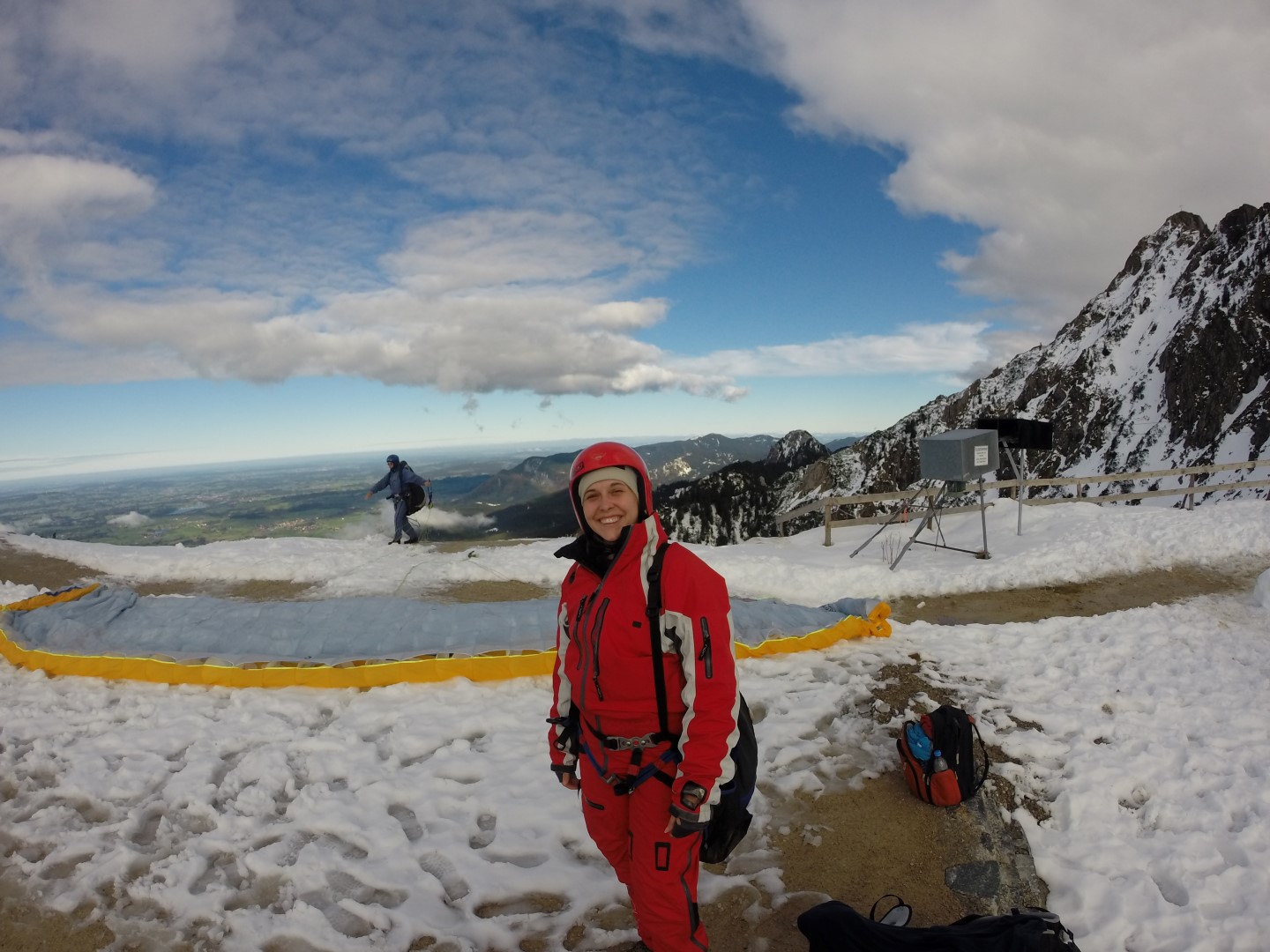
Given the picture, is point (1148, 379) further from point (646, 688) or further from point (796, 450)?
point (646, 688)

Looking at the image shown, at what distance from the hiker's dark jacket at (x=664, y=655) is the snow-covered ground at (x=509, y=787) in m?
1.74

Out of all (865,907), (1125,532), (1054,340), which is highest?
(1054,340)

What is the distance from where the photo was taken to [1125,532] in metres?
12.6

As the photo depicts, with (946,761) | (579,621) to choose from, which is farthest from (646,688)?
(946,761)

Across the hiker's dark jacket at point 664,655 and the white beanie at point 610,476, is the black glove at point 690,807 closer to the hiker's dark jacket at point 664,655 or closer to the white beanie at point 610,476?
the hiker's dark jacket at point 664,655

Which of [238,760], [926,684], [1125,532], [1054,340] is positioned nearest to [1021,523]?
[1125,532]

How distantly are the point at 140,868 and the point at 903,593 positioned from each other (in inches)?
427

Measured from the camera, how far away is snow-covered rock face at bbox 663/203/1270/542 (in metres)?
98.5

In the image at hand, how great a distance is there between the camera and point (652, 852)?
2.96 meters

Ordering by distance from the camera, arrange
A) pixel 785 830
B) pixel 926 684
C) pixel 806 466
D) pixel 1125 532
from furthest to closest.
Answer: pixel 806 466 < pixel 1125 532 < pixel 926 684 < pixel 785 830

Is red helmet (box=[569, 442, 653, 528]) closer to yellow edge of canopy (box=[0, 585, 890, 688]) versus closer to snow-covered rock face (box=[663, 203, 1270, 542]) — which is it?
yellow edge of canopy (box=[0, 585, 890, 688])

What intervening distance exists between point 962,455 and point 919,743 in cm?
820

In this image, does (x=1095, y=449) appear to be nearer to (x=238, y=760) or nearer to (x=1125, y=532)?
(x=1125, y=532)

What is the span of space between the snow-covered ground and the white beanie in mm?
2779
